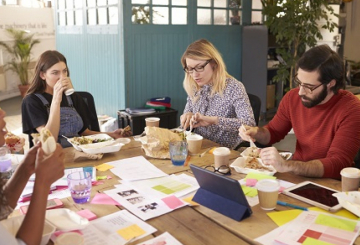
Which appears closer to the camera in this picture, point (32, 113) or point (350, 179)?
point (350, 179)

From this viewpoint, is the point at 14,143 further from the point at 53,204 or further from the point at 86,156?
the point at 53,204

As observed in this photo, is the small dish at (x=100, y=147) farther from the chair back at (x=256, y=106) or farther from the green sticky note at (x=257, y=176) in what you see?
the chair back at (x=256, y=106)

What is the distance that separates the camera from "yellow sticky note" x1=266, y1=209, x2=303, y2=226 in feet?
4.80

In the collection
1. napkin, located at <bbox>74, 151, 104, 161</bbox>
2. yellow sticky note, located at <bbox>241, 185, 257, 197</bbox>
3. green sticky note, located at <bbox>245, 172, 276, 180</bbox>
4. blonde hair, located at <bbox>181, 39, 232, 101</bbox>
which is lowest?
yellow sticky note, located at <bbox>241, 185, 257, 197</bbox>

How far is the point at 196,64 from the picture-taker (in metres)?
2.83

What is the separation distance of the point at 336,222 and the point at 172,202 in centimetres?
63

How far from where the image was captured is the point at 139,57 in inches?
188

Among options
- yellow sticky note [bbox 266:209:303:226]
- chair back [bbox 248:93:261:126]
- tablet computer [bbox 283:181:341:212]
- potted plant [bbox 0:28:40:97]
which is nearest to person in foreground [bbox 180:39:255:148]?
chair back [bbox 248:93:261:126]

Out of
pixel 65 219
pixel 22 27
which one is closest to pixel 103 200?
pixel 65 219

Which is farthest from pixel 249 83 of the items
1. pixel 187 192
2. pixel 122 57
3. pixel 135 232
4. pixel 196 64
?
pixel 135 232

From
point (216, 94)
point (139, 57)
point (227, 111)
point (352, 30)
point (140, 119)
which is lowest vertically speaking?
point (140, 119)

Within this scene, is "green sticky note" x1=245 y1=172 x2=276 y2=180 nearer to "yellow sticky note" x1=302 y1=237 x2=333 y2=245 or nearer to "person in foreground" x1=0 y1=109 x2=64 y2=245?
"yellow sticky note" x1=302 y1=237 x2=333 y2=245

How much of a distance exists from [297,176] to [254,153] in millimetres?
270

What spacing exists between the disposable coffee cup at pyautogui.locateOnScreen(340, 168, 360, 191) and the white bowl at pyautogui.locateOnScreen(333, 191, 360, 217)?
0.06 metres
